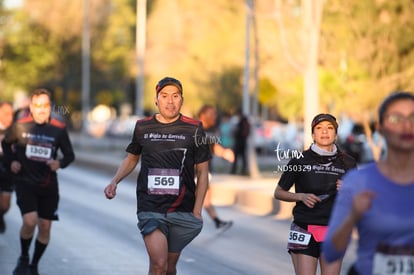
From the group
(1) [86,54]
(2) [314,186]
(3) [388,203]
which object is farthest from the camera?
(1) [86,54]

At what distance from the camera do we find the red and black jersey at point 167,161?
7582 millimetres

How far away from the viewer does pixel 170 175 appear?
760 cm

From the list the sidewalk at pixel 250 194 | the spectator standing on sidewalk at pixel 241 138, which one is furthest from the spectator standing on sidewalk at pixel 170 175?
the spectator standing on sidewalk at pixel 241 138

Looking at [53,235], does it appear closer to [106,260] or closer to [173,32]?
[106,260]

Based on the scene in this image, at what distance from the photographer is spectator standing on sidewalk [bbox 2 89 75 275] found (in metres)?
10.4

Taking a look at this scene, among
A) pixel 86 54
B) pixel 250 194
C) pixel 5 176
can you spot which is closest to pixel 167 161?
pixel 5 176

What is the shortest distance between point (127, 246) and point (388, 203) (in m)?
9.12

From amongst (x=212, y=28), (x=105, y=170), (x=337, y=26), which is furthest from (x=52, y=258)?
(x=212, y=28)

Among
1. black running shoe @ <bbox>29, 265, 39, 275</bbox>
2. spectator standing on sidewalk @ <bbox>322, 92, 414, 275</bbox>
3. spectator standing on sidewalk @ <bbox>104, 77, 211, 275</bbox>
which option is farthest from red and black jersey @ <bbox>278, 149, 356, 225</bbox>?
black running shoe @ <bbox>29, 265, 39, 275</bbox>

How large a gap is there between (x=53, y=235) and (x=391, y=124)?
34.4 feet

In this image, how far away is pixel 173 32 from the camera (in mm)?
65000

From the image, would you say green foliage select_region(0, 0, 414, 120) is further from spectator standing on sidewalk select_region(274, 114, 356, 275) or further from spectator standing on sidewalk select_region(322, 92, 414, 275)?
spectator standing on sidewalk select_region(322, 92, 414, 275)

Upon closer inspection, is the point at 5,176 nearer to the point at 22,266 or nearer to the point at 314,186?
the point at 22,266

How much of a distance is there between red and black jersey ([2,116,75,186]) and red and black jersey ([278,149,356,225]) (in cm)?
354
